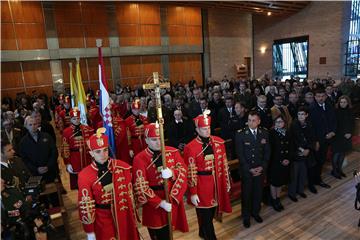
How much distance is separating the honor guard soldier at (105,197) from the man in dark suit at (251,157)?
188cm

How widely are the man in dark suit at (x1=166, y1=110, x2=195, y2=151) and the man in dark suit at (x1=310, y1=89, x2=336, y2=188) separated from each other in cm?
238

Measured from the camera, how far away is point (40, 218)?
8.16 ft

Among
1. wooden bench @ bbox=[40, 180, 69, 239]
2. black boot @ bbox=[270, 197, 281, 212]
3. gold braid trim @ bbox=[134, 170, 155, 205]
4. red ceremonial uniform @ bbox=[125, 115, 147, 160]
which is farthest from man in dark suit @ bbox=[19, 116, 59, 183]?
black boot @ bbox=[270, 197, 281, 212]

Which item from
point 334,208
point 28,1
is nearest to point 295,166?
point 334,208

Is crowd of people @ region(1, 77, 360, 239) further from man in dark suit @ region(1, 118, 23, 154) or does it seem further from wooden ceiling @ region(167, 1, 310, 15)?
wooden ceiling @ region(167, 1, 310, 15)

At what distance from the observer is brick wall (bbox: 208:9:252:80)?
19.5m

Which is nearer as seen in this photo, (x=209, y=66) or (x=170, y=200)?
(x=170, y=200)

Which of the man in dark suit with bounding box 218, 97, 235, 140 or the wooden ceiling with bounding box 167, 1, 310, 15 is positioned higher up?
the wooden ceiling with bounding box 167, 1, 310, 15

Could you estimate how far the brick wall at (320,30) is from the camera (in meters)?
16.3

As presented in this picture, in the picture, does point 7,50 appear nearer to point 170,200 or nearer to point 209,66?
point 209,66

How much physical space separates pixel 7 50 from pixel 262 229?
1420 centimetres

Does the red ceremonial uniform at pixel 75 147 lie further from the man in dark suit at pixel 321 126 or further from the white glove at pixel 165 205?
the man in dark suit at pixel 321 126

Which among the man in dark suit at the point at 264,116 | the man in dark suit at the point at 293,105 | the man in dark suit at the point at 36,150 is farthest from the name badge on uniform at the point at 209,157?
the man in dark suit at the point at 293,105

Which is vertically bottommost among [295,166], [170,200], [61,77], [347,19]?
[295,166]
